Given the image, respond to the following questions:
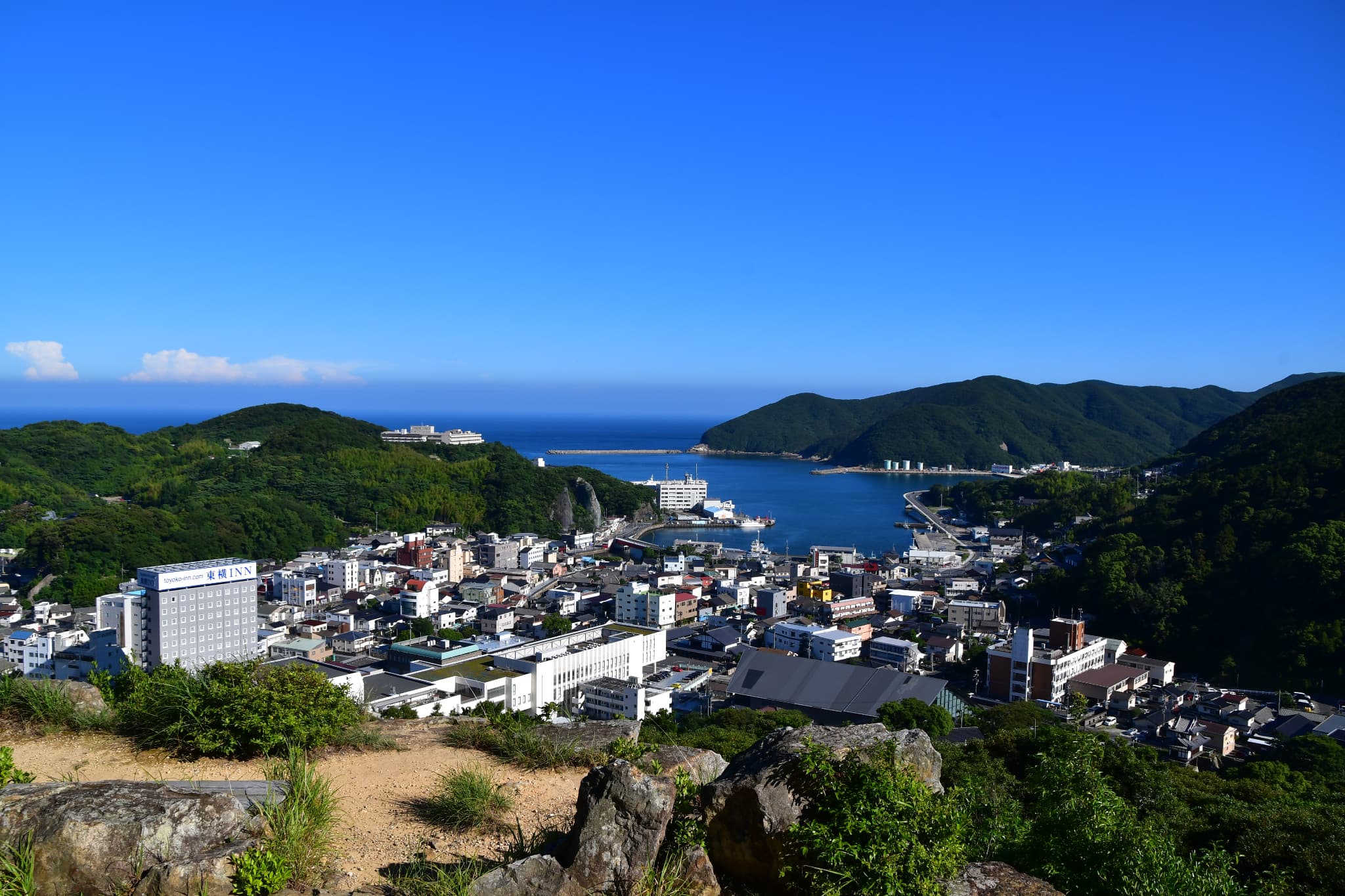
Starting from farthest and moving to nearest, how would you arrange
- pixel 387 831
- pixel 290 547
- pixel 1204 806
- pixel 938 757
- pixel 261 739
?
pixel 290 547
pixel 1204 806
pixel 261 739
pixel 387 831
pixel 938 757

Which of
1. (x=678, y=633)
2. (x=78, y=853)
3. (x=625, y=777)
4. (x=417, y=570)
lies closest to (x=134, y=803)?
(x=78, y=853)

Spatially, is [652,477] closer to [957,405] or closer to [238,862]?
[957,405]

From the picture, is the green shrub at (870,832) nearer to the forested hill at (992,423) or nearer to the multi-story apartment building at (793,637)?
the multi-story apartment building at (793,637)

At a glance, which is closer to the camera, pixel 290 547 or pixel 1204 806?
pixel 1204 806

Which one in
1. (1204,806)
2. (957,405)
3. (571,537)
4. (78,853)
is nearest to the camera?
(78,853)

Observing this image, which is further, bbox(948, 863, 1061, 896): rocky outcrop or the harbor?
the harbor

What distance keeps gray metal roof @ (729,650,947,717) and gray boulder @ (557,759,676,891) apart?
7.46m

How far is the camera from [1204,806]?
13.4ft

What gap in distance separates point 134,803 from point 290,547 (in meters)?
20.9

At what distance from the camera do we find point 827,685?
367 inches

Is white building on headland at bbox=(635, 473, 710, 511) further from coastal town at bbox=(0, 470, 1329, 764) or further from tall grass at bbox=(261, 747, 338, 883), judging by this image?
tall grass at bbox=(261, 747, 338, 883)

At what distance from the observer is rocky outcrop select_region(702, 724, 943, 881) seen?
148 centimetres

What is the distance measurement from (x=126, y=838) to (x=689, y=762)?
1043mm

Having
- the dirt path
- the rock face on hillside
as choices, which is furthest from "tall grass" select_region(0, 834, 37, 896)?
the dirt path
